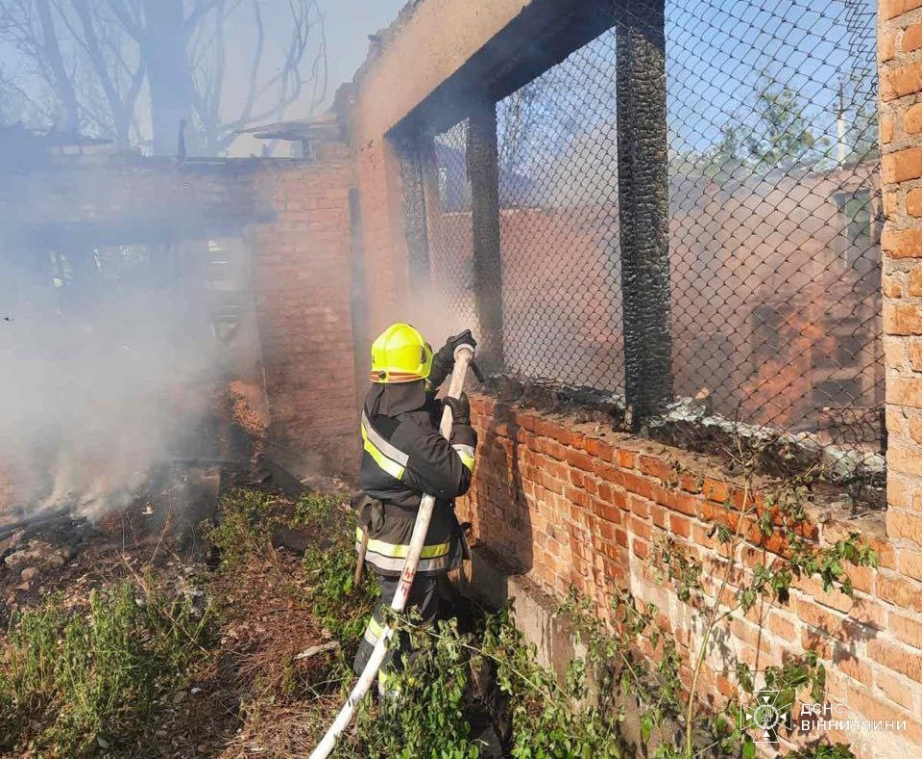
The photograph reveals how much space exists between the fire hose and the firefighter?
2.4 inches

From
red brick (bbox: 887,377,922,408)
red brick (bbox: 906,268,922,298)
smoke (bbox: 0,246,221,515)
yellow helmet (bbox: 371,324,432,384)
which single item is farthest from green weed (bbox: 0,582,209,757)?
smoke (bbox: 0,246,221,515)

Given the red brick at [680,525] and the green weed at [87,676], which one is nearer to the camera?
the red brick at [680,525]

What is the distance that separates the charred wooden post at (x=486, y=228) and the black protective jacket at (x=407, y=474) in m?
1.15

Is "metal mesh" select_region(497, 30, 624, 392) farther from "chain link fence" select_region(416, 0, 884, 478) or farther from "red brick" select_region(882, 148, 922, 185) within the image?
"red brick" select_region(882, 148, 922, 185)

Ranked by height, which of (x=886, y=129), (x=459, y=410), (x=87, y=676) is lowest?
(x=87, y=676)

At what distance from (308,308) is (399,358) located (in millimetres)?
4982

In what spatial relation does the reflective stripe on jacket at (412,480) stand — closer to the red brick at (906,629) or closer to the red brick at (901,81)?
the red brick at (906,629)

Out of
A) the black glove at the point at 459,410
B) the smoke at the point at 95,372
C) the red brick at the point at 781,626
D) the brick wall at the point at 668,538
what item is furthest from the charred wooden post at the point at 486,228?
the smoke at the point at 95,372

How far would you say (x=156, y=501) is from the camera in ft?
22.0

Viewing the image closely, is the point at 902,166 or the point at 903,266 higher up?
the point at 902,166

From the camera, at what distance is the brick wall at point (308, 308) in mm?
8125

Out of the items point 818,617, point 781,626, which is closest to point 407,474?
point 781,626

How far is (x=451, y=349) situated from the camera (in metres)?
3.88

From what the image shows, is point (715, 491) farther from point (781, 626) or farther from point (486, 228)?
point (486, 228)
